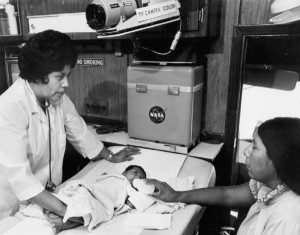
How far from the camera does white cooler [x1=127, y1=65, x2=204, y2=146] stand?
6.10 feet

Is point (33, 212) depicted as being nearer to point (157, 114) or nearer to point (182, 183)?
point (182, 183)

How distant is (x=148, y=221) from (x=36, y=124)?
782mm

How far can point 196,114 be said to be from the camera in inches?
77.9

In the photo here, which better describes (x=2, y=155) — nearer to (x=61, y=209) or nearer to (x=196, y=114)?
(x=61, y=209)

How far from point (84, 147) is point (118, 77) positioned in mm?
803

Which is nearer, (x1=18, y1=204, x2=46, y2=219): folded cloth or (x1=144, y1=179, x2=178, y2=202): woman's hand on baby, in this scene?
(x1=18, y1=204, x2=46, y2=219): folded cloth

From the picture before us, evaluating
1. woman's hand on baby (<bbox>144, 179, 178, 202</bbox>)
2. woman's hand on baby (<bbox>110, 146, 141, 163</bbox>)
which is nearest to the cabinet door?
woman's hand on baby (<bbox>110, 146, 141, 163</bbox>)

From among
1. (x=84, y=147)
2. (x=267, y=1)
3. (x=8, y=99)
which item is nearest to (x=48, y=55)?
(x=8, y=99)

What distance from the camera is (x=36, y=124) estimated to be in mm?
1558

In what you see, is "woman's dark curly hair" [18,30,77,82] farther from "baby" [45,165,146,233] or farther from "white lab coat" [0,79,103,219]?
"baby" [45,165,146,233]

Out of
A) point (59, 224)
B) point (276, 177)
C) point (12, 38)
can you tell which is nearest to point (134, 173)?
point (59, 224)

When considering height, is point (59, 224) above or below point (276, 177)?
below

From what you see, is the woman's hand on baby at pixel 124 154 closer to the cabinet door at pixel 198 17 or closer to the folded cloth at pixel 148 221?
the folded cloth at pixel 148 221

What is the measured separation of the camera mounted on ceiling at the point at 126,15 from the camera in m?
1.55
